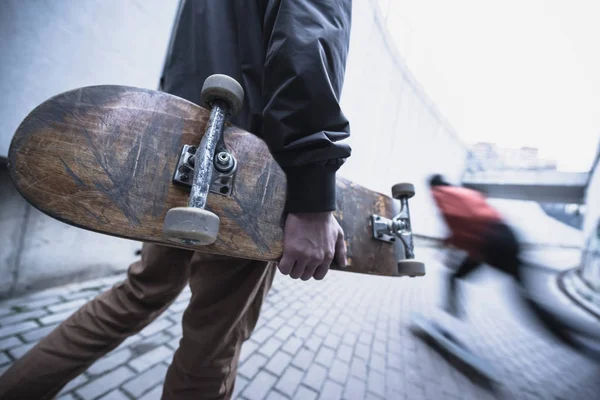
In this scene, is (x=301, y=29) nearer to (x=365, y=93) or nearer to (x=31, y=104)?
(x=31, y=104)

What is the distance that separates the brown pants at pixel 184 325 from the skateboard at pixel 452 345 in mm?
2685

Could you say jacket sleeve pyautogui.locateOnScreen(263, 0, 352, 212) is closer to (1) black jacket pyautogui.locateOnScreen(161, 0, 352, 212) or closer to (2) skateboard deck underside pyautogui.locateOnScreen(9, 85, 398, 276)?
(1) black jacket pyautogui.locateOnScreen(161, 0, 352, 212)

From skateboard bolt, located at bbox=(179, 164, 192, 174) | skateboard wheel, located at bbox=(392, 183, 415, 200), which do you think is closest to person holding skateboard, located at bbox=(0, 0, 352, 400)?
skateboard bolt, located at bbox=(179, 164, 192, 174)

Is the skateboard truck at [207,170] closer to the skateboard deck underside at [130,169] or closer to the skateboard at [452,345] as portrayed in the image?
the skateboard deck underside at [130,169]

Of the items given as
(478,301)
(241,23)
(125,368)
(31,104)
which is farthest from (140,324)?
(478,301)

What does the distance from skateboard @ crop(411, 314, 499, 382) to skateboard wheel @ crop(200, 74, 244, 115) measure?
3.33 meters

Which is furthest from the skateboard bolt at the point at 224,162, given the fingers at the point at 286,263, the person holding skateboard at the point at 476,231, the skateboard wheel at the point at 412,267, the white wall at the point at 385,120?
the white wall at the point at 385,120

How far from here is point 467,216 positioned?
3.18 meters

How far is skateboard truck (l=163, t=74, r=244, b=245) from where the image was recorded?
1.99ft

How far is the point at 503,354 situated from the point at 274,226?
3.79 meters

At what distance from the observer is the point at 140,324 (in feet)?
4.23

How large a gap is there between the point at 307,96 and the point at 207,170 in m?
0.39

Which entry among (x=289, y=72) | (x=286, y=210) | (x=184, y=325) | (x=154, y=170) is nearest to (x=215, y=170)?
Answer: (x=154, y=170)

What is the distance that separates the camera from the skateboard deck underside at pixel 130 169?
0.72m
